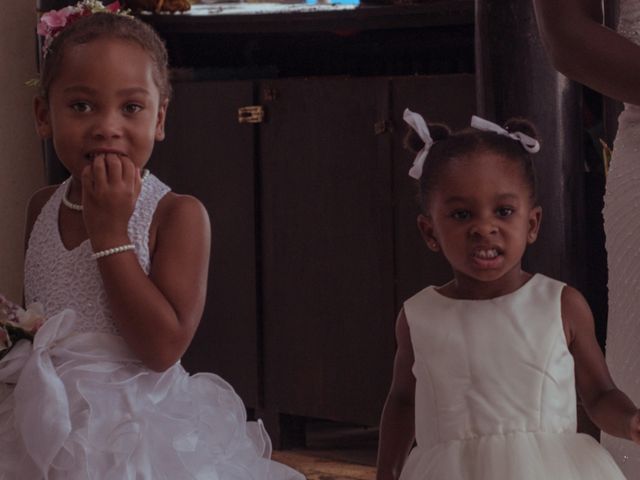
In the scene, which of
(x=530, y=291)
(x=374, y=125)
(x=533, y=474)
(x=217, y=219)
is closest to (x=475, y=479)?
(x=533, y=474)

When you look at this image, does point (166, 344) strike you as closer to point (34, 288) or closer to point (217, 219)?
point (34, 288)

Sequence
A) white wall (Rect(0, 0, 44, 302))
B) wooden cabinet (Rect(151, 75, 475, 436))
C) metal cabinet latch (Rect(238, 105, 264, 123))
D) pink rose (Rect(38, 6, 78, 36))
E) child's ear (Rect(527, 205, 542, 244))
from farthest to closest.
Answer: white wall (Rect(0, 0, 44, 302))
metal cabinet latch (Rect(238, 105, 264, 123))
wooden cabinet (Rect(151, 75, 475, 436))
pink rose (Rect(38, 6, 78, 36))
child's ear (Rect(527, 205, 542, 244))

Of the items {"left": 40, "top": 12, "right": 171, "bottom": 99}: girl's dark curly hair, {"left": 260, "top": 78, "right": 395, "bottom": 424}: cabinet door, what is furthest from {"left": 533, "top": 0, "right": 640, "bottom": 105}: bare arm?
{"left": 260, "top": 78, "right": 395, "bottom": 424}: cabinet door

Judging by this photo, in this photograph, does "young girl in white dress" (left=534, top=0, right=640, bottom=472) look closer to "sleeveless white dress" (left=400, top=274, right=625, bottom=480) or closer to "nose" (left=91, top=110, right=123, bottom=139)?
"sleeveless white dress" (left=400, top=274, right=625, bottom=480)

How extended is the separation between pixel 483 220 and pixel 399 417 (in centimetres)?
34

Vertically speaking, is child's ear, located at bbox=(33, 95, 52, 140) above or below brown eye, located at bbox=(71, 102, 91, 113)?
below

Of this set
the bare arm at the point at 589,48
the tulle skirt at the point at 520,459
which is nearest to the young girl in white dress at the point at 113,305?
the tulle skirt at the point at 520,459

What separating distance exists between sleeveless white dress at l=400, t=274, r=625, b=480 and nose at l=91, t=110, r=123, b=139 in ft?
1.77

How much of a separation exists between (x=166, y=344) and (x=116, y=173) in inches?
10.4

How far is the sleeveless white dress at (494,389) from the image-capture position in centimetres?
218

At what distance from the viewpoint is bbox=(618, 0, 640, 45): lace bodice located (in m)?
2.52

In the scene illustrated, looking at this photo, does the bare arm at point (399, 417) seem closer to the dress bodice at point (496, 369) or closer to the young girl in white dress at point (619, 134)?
the dress bodice at point (496, 369)

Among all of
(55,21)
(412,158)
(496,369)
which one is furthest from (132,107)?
(412,158)

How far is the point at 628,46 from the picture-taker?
233 centimetres
